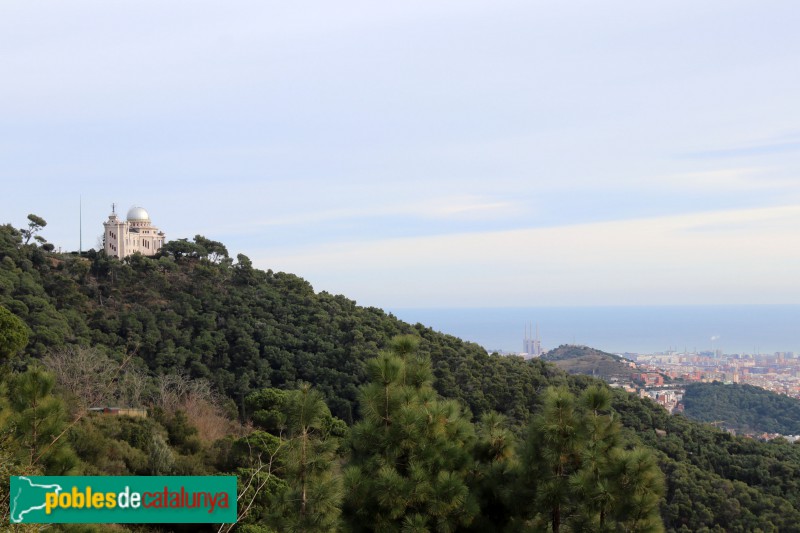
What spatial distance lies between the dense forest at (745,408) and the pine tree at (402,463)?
25626 mm

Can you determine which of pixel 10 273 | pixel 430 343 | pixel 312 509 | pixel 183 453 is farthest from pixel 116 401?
pixel 312 509

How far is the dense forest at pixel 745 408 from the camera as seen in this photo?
28.8 meters

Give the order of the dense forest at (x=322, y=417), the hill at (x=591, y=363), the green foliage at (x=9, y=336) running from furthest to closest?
1. the hill at (x=591, y=363)
2. the green foliage at (x=9, y=336)
3. the dense forest at (x=322, y=417)

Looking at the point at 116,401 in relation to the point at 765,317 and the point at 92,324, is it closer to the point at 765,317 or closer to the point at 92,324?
the point at 92,324

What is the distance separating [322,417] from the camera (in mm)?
5551

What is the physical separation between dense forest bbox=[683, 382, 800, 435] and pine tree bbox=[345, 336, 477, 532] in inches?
1009

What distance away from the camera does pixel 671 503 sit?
559 inches

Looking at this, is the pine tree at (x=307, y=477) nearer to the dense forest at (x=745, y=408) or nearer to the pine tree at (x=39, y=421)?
the pine tree at (x=39, y=421)

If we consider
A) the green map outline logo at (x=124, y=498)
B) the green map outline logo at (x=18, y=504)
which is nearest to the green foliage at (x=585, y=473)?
the green map outline logo at (x=124, y=498)

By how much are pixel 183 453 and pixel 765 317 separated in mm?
182186

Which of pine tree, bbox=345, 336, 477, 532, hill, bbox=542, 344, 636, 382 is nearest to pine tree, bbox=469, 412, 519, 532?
pine tree, bbox=345, 336, 477, 532

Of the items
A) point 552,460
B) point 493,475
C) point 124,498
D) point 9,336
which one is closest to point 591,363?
point 9,336

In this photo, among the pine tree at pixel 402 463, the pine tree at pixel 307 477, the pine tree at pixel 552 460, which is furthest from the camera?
the pine tree at pixel 552 460

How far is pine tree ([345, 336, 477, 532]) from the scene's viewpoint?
5.34 metres
